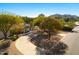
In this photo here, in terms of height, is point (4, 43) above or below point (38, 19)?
below

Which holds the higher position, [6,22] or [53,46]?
[6,22]

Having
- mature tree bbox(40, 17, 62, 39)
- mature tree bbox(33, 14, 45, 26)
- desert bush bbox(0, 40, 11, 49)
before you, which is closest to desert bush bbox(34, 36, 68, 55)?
mature tree bbox(40, 17, 62, 39)

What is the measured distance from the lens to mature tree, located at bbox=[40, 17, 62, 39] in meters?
6.87

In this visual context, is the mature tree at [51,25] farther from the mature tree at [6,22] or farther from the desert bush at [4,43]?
the desert bush at [4,43]

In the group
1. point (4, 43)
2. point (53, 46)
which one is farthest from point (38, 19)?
point (4, 43)

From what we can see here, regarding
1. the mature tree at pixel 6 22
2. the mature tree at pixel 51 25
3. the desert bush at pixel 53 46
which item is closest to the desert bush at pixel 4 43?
the mature tree at pixel 6 22

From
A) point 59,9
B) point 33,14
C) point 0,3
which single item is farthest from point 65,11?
point 0,3

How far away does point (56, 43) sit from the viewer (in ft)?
22.6

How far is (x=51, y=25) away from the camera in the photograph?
22.6ft

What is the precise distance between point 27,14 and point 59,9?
53 cm

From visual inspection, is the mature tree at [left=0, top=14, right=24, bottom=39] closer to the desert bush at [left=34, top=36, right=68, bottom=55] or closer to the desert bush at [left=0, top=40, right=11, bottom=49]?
the desert bush at [left=0, top=40, right=11, bottom=49]

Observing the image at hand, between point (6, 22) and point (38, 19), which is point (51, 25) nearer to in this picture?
point (38, 19)

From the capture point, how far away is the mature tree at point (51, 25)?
6867 millimetres
